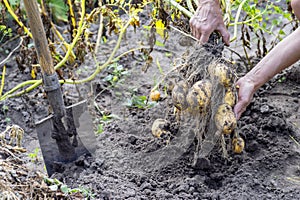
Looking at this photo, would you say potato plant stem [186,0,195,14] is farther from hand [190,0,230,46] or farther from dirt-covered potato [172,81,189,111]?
dirt-covered potato [172,81,189,111]

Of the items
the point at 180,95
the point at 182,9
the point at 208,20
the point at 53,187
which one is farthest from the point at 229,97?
the point at 53,187

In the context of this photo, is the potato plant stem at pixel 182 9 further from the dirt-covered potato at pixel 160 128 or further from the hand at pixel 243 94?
the dirt-covered potato at pixel 160 128

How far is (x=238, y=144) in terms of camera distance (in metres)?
2.27

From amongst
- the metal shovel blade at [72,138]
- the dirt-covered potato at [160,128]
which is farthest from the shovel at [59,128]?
the dirt-covered potato at [160,128]

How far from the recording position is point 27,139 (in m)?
2.72

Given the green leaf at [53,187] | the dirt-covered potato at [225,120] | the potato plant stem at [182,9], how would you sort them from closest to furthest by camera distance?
the green leaf at [53,187] → the dirt-covered potato at [225,120] → the potato plant stem at [182,9]

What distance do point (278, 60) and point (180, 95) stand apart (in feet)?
1.69

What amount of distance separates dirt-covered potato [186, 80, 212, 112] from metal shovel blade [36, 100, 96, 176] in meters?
0.51

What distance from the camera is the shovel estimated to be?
2.17 metres

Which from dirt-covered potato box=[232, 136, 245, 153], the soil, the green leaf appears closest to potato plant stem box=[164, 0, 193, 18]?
the soil

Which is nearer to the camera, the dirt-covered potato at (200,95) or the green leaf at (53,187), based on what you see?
the green leaf at (53,187)

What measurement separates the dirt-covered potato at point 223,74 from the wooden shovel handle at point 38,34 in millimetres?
726

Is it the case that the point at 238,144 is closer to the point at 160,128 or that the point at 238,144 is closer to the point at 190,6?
the point at 160,128

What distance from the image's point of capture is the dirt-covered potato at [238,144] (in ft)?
7.44
